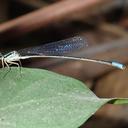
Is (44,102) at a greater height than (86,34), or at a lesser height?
lesser

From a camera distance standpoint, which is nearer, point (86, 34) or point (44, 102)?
point (44, 102)

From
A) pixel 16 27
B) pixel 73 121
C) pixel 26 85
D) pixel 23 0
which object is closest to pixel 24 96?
pixel 26 85

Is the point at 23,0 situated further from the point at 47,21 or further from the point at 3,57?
the point at 3,57

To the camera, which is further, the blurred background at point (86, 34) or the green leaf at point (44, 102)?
the blurred background at point (86, 34)

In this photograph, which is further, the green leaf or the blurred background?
the blurred background
